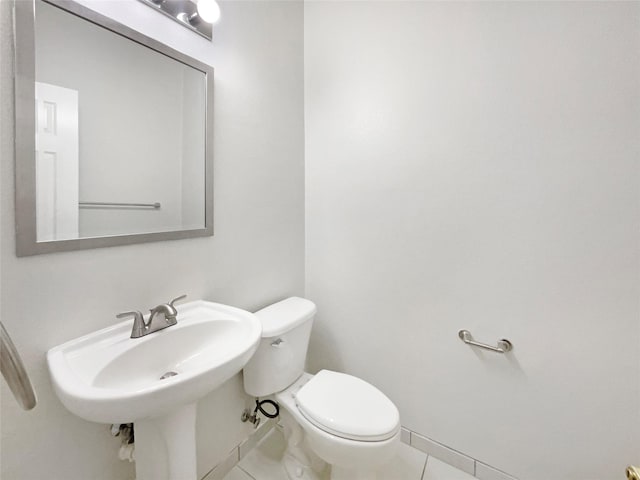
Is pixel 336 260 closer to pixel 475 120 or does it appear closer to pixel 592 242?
pixel 475 120

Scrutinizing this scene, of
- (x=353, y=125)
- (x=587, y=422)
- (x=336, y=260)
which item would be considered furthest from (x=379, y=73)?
(x=587, y=422)

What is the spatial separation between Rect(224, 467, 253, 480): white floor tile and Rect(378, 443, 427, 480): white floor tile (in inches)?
24.2

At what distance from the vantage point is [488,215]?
1166 mm

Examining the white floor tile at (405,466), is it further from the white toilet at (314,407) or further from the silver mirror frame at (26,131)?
the silver mirror frame at (26,131)

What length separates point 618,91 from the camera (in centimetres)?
93

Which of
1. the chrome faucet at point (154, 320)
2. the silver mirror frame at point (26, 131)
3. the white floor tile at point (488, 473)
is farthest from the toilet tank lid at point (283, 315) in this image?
the white floor tile at point (488, 473)

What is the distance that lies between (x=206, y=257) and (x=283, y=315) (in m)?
0.44

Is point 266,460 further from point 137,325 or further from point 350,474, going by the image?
point 137,325

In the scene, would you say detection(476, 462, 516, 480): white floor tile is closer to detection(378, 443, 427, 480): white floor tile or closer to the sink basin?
detection(378, 443, 427, 480): white floor tile

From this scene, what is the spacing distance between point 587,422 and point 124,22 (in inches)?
83.8

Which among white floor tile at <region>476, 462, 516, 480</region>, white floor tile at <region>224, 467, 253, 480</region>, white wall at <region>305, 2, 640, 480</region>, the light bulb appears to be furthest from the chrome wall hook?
the light bulb

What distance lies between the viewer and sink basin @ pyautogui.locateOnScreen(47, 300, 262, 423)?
0.60 m

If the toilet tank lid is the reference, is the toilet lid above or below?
below

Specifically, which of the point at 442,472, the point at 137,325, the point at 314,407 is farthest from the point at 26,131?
the point at 442,472
